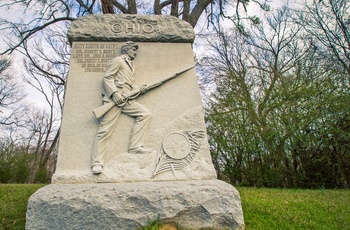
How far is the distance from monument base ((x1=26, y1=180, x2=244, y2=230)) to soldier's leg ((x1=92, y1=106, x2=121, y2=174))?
517 millimetres

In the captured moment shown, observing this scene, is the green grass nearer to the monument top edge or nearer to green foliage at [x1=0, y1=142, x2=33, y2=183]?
the monument top edge

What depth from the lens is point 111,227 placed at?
3070 millimetres

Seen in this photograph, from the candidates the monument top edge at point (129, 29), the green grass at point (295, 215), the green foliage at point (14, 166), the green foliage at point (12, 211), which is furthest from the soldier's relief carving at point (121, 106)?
the green foliage at point (14, 166)

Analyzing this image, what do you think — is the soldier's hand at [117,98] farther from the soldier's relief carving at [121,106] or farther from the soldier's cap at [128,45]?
the soldier's cap at [128,45]

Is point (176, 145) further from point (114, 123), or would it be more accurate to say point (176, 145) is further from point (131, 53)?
point (131, 53)

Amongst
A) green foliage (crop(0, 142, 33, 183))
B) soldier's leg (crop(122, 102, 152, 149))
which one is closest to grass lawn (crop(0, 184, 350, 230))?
soldier's leg (crop(122, 102, 152, 149))

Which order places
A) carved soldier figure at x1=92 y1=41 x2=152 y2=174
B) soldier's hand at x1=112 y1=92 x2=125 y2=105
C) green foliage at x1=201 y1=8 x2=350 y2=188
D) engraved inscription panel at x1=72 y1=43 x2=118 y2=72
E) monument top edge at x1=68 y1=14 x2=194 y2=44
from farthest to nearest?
green foliage at x1=201 y1=8 x2=350 y2=188, monument top edge at x1=68 y1=14 x2=194 y2=44, engraved inscription panel at x1=72 y1=43 x2=118 y2=72, soldier's hand at x1=112 y1=92 x2=125 y2=105, carved soldier figure at x1=92 y1=41 x2=152 y2=174

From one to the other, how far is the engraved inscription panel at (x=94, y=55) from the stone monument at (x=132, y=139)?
2 centimetres

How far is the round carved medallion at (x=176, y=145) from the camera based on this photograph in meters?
3.82

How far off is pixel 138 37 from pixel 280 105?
624 cm

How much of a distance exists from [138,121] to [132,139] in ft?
0.90

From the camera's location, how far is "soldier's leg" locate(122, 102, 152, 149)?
3889mm

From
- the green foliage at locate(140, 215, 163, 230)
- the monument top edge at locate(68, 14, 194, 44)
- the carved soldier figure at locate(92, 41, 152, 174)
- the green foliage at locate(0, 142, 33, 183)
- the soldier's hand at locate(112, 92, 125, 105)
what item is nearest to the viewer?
the green foliage at locate(140, 215, 163, 230)

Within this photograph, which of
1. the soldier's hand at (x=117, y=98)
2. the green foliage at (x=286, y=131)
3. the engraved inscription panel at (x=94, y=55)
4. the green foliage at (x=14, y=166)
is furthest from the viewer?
the green foliage at (x=14, y=166)
